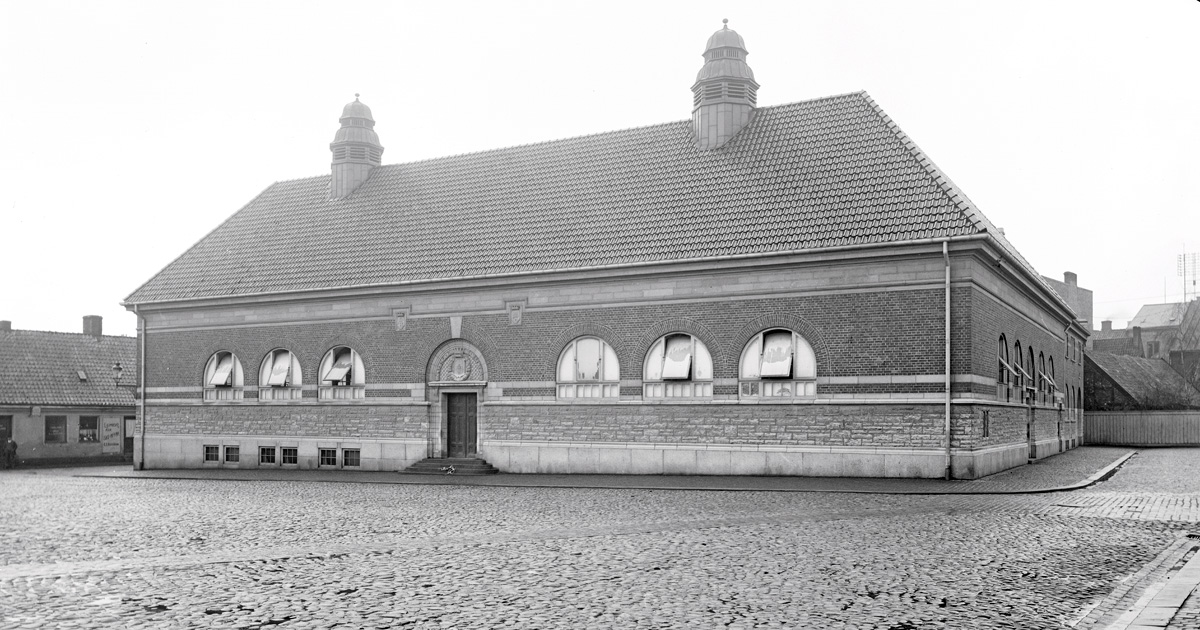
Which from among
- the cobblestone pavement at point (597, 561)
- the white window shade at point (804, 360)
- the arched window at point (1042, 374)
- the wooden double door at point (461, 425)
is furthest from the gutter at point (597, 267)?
the arched window at point (1042, 374)

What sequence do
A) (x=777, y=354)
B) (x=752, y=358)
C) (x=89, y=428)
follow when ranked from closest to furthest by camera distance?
(x=777, y=354)
(x=752, y=358)
(x=89, y=428)

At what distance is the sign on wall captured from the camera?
1753 inches

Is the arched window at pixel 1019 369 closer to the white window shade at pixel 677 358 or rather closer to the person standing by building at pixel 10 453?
the white window shade at pixel 677 358

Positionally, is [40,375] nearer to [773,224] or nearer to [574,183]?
[574,183]

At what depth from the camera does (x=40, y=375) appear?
43.4m

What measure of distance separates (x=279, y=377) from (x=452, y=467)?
6832mm

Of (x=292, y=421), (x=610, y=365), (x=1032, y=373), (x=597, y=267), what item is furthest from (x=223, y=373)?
(x=1032, y=373)

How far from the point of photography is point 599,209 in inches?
1049

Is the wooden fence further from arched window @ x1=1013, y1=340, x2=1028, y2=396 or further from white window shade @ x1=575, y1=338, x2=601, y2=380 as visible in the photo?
white window shade @ x1=575, y1=338, x2=601, y2=380

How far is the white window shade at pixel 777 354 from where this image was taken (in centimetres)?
2261

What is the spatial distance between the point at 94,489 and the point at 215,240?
12146mm

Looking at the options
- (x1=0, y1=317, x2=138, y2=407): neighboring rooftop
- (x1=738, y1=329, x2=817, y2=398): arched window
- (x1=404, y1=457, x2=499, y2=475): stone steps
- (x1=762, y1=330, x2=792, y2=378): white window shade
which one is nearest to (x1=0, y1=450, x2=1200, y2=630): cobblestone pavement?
(x1=738, y1=329, x2=817, y2=398): arched window

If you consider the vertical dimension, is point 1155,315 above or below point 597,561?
above

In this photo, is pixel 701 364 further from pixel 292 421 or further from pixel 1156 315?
pixel 1156 315
